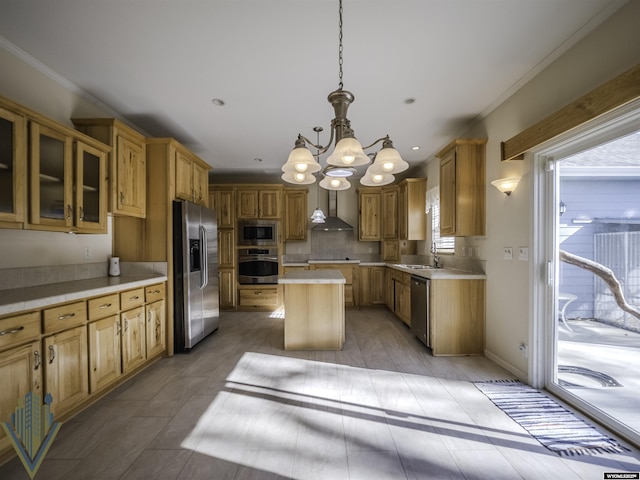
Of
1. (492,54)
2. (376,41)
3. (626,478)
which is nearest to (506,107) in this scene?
(492,54)

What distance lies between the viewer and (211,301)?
388 cm

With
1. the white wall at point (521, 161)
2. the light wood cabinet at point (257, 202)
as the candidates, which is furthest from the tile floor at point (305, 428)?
the light wood cabinet at point (257, 202)

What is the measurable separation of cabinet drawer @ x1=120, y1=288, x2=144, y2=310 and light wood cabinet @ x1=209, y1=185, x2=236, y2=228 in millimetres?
2788

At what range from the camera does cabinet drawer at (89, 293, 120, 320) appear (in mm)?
2201

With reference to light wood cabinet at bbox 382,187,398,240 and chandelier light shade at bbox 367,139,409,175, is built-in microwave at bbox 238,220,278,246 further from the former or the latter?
chandelier light shade at bbox 367,139,409,175

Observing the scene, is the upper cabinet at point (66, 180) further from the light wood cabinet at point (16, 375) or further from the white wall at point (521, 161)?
the white wall at point (521, 161)

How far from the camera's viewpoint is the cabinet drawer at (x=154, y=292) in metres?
2.91

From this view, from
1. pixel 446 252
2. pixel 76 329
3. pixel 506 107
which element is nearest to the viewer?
pixel 76 329

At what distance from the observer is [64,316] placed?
195cm

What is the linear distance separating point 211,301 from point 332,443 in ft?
8.69

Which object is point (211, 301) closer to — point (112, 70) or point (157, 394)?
point (157, 394)

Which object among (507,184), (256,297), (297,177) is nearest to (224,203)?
(256,297)

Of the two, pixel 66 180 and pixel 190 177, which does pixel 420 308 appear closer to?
pixel 190 177

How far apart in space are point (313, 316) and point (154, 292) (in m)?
1.77
